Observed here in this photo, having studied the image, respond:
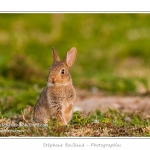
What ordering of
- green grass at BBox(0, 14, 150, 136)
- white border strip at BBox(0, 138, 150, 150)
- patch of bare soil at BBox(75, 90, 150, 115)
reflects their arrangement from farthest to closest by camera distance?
green grass at BBox(0, 14, 150, 136) < patch of bare soil at BBox(75, 90, 150, 115) < white border strip at BBox(0, 138, 150, 150)

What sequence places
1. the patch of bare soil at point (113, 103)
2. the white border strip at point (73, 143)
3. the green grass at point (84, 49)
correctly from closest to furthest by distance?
the white border strip at point (73, 143) < the patch of bare soil at point (113, 103) < the green grass at point (84, 49)

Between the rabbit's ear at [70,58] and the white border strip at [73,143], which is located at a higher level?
the rabbit's ear at [70,58]

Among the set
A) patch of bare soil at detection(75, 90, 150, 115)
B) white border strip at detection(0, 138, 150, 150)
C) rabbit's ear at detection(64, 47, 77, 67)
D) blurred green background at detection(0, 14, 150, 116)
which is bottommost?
white border strip at detection(0, 138, 150, 150)

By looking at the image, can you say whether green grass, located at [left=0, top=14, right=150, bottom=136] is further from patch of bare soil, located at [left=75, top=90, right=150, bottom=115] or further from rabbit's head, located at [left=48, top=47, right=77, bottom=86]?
rabbit's head, located at [left=48, top=47, right=77, bottom=86]

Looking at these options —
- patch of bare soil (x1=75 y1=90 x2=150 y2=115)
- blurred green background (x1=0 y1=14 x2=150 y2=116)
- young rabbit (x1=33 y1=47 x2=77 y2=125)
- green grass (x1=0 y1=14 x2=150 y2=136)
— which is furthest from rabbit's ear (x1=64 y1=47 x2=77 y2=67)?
blurred green background (x1=0 y1=14 x2=150 y2=116)

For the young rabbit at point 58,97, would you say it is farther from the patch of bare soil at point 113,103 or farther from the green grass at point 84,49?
the green grass at point 84,49

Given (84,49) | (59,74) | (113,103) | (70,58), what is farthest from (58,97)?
(84,49)

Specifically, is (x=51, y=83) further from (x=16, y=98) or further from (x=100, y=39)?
(x=100, y=39)

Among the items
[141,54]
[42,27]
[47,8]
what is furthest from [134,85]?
[42,27]

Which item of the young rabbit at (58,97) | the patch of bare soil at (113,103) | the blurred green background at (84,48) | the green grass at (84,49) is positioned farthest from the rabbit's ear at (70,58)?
the blurred green background at (84,48)
